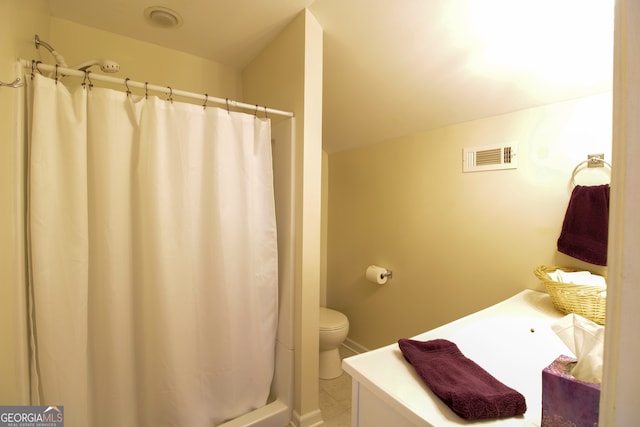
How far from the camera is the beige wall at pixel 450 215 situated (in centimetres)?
135

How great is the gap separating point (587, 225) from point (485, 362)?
3.10ft

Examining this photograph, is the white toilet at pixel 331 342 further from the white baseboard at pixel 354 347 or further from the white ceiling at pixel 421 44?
the white ceiling at pixel 421 44

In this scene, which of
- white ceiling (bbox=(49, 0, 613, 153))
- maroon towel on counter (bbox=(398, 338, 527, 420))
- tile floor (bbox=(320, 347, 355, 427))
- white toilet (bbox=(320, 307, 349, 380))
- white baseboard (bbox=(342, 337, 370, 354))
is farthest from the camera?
white baseboard (bbox=(342, 337, 370, 354))

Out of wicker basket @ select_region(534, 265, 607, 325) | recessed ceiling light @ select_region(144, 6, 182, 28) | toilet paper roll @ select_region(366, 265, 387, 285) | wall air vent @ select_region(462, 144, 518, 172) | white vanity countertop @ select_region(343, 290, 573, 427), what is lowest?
toilet paper roll @ select_region(366, 265, 387, 285)

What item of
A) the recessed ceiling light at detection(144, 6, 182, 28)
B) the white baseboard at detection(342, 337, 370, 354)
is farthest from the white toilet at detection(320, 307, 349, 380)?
the recessed ceiling light at detection(144, 6, 182, 28)

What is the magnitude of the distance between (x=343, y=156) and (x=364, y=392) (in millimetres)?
2125

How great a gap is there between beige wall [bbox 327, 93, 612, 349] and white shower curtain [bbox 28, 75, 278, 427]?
105 centimetres

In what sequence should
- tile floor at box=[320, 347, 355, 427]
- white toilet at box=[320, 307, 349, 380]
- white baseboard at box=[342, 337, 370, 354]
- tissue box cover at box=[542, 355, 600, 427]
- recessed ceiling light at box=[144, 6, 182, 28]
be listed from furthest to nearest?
1. white baseboard at box=[342, 337, 370, 354]
2. white toilet at box=[320, 307, 349, 380]
3. tile floor at box=[320, 347, 355, 427]
4. recessed ceiling light at box=[144, 6, 182, 28]
5. tissue box cover at box=[542, 355, 600, 427]

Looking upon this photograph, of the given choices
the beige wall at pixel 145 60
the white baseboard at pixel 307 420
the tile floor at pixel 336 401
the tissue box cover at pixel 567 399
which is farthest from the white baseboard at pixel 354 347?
the beige wall at pixel 145 60

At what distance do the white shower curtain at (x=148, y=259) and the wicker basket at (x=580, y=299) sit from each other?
4.42 feet

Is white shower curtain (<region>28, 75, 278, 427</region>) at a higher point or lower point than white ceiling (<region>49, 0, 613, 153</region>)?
lower

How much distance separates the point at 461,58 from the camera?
1383 millimetres

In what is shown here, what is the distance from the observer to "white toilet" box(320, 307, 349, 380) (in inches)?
78.5

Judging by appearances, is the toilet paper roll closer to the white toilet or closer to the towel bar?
the white toilet
